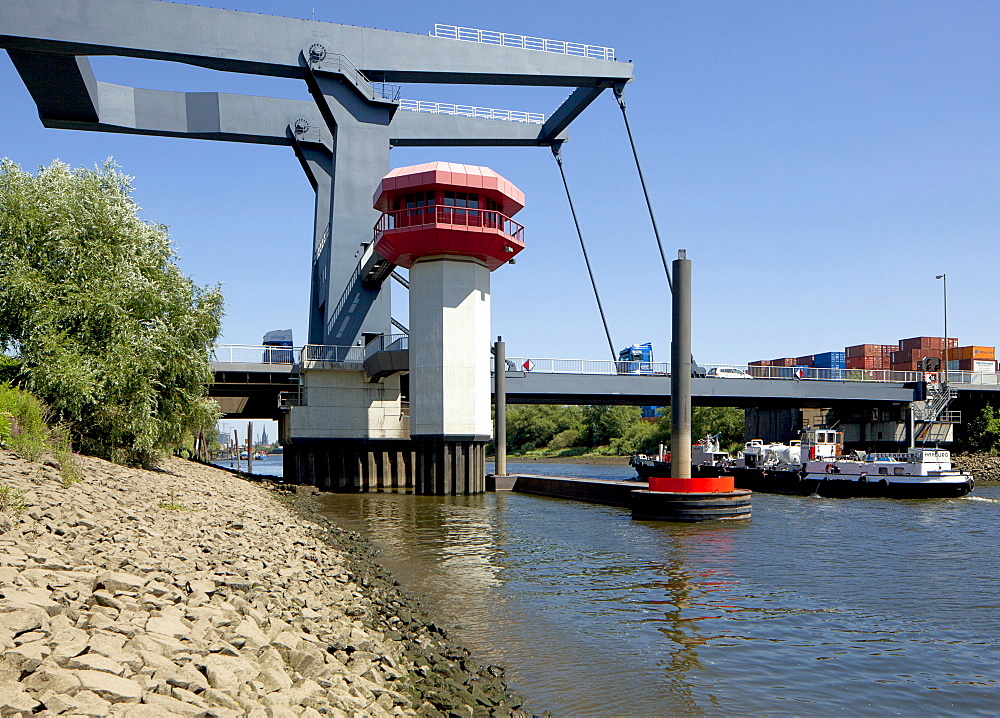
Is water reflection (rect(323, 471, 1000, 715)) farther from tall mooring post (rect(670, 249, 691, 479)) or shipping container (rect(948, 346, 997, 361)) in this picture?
shipping container (rect(948, 346, 997, 361))

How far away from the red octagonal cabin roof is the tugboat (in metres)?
23.2

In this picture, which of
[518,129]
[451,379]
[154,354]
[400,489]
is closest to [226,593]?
[154,354]

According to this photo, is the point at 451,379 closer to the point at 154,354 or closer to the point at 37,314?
the point at 154,354

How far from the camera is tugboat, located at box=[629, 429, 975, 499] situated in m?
43.7

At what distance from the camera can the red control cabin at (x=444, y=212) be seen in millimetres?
40719

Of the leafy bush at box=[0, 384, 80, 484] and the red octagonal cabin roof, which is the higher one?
the red octagonal cabin roof

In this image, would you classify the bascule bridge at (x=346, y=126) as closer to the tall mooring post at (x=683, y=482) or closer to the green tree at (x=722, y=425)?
the tall mooring post at (x=683, y=482)

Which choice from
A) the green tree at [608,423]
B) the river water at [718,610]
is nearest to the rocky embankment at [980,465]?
the river water at [718,610]

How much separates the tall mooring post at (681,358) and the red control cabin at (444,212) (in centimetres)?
1345

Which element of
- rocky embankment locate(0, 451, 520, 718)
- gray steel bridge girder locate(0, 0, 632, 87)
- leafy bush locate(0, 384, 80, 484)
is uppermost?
gray steel bridge girder locate(0, 0, 632, 87)

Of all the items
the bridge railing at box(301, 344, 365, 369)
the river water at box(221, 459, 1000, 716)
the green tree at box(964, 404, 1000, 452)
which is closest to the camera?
the river water at box(221, 459, 1000, 716)

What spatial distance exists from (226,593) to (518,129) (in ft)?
154

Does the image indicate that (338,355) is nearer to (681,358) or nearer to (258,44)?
(258,44)

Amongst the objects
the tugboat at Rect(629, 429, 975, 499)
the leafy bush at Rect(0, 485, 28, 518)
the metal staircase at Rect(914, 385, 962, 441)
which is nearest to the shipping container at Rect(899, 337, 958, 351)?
the metal staircase at Rect(914, 385, 962, 441)
